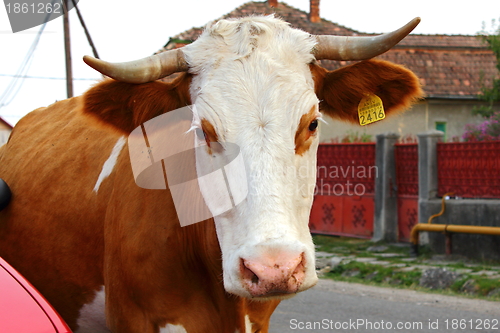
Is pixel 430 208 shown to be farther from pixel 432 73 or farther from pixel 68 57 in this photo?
pixel 432 73

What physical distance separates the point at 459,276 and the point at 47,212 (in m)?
5.53

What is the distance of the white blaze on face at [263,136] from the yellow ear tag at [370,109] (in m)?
0.55

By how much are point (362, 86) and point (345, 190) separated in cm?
903

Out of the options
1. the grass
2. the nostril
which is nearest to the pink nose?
the nostril

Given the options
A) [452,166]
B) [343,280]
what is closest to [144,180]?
[343,280]

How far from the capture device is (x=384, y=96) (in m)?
3.38

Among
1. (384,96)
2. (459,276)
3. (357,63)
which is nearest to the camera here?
(357,63)

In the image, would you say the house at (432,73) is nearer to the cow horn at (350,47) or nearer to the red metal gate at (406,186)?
the red metal gate at (406,186)

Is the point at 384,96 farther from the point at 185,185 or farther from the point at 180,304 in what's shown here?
the point at 180,304

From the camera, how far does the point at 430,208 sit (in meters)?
9.84

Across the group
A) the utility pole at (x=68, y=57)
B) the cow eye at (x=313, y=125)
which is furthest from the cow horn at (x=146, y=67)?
the utility pole at (x=68, y=57)

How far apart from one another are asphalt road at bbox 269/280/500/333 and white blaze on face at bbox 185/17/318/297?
104 inches

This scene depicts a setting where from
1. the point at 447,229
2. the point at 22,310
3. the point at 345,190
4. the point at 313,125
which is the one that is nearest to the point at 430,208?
the point at 447,229

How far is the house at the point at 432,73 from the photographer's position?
20.2 m
